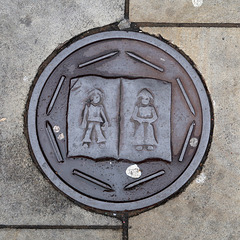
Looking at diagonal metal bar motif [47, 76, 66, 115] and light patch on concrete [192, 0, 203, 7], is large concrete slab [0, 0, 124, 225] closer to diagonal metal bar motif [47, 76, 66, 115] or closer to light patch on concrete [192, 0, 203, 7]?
diagonal metal bar motif [47, 76, 66, 115]

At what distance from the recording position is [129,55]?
7.45 ft

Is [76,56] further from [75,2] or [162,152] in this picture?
[162,152]

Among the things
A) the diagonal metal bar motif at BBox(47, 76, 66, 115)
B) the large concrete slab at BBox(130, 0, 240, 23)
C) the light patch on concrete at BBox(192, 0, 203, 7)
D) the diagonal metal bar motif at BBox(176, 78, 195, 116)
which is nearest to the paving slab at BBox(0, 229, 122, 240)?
the diagonal metal bar motif at BBox(47, 76, 66, 115)

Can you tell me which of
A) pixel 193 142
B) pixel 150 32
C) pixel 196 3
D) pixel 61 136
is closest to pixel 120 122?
pixel 61 136

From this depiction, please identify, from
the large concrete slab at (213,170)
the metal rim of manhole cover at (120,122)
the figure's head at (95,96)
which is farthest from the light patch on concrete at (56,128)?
the large concrete slab at (213,170)

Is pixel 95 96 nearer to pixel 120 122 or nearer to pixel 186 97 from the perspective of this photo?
pixel 120 122

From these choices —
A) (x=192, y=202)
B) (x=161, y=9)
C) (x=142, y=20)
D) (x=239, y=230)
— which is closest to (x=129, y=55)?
(x=142, y=20)

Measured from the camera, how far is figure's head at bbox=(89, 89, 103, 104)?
2205mm

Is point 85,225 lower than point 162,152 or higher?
lower

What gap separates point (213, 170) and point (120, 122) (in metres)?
0.82

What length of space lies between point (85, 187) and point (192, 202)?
84 cm

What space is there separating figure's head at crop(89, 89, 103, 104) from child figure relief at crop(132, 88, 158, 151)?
0.94 feet

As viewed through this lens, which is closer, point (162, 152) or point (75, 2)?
point (162, 152)

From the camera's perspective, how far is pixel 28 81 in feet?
7.64
